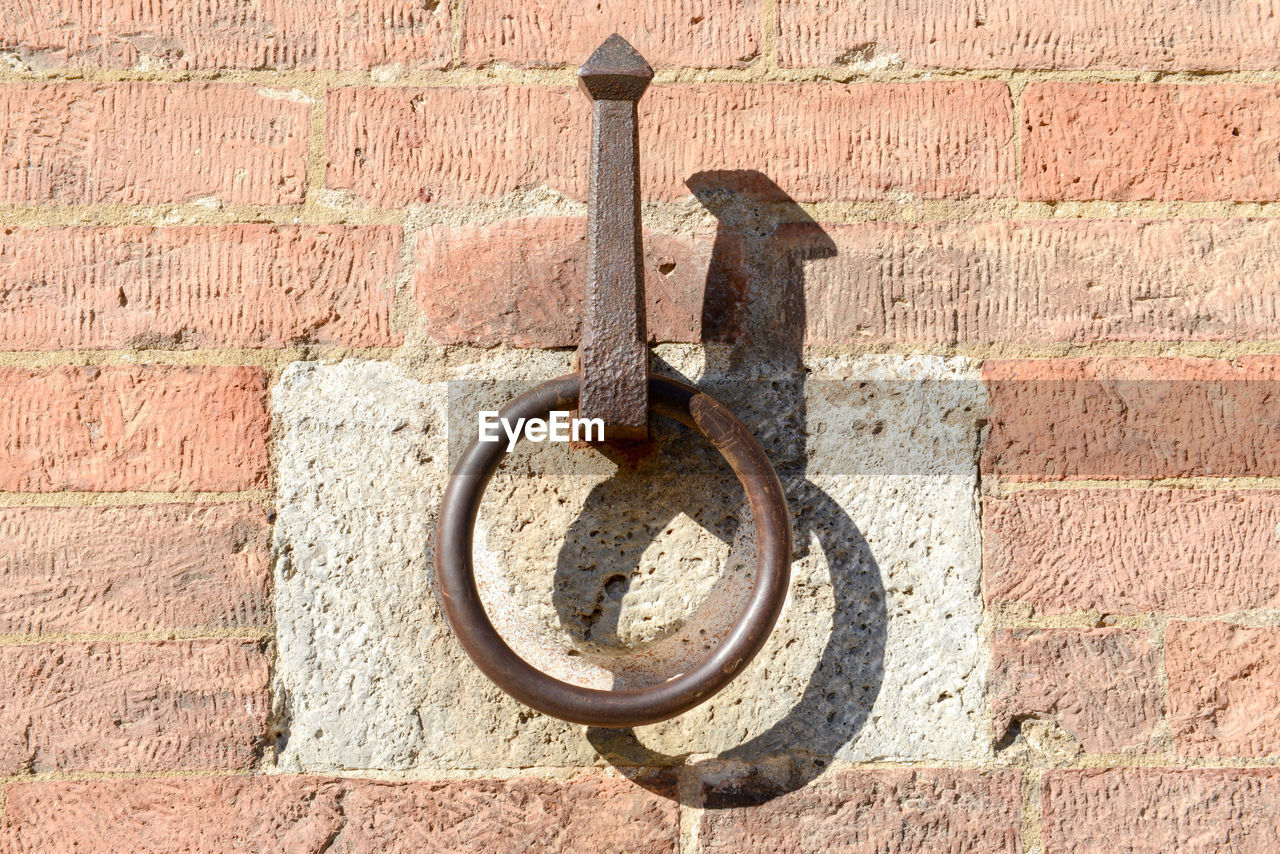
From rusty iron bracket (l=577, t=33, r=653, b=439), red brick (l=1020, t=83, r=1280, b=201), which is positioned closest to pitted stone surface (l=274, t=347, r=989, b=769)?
rusty iron bracket (l=577, t=33, r=653, b=439)

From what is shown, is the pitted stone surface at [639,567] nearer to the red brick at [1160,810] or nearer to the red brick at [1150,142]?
the red brick at [1160,810]

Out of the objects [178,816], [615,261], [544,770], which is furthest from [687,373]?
[178,816]

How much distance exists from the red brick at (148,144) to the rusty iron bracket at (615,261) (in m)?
0.31

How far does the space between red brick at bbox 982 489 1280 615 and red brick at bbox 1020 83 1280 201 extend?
0.28 m

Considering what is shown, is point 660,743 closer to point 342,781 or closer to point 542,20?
point 342,781

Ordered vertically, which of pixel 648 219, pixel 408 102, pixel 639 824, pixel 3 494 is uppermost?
pixel 408 102

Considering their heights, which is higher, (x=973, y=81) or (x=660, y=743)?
(x=973, y=81)

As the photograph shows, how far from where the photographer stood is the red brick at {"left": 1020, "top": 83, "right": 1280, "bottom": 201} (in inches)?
37.8

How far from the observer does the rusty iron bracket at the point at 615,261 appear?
826 mm

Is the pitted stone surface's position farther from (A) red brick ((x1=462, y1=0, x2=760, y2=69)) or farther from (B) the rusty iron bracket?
(A) red brick ((x1=462, y1=0, x2=760, y2=69))

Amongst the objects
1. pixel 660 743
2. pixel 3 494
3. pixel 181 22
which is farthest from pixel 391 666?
pixel 181 22

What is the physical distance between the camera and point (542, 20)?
965 mm

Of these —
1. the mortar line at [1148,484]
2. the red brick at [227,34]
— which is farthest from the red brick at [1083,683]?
the red brick at [227,34]

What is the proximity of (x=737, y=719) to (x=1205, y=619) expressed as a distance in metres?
0.42
